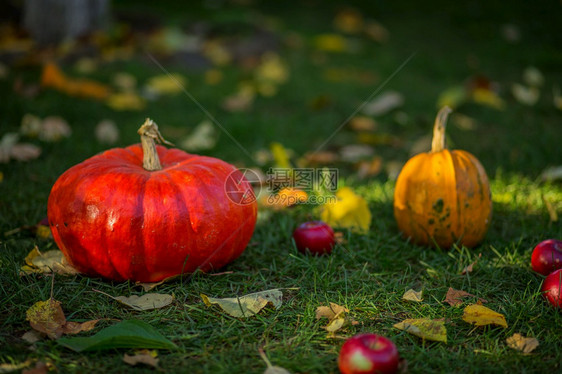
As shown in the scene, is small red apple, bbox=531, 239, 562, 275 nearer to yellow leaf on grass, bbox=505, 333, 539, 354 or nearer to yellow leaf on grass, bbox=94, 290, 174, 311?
yellow leaf on grass, bbox=505, 333, 539, 354

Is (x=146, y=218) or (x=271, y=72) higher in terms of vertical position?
(x=271, y=72)

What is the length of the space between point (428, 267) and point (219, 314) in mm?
1089

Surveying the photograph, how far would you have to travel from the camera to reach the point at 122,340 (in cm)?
171

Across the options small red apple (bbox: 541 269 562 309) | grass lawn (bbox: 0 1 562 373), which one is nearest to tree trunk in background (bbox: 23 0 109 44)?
grass lawn (bbox: 0 1 562 373)

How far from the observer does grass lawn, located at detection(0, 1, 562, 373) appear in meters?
1.81

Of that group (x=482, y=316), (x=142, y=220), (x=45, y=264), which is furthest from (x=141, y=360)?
(x=482, y=316)

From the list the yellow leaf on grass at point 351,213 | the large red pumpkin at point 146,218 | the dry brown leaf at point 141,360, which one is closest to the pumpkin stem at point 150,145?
the large red pumpkin at point 146,218

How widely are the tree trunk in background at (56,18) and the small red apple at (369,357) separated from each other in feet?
18.0

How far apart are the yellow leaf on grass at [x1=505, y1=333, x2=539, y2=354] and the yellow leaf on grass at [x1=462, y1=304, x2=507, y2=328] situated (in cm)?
7

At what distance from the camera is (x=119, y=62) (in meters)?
5.73

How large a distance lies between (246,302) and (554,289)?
1260 millimetres

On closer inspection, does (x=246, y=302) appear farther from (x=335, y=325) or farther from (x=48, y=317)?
(x=48, y=317)

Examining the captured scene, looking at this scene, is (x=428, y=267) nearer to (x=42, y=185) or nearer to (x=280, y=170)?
(x=280, y=170)

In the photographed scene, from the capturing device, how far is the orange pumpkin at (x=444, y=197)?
2.48 m
